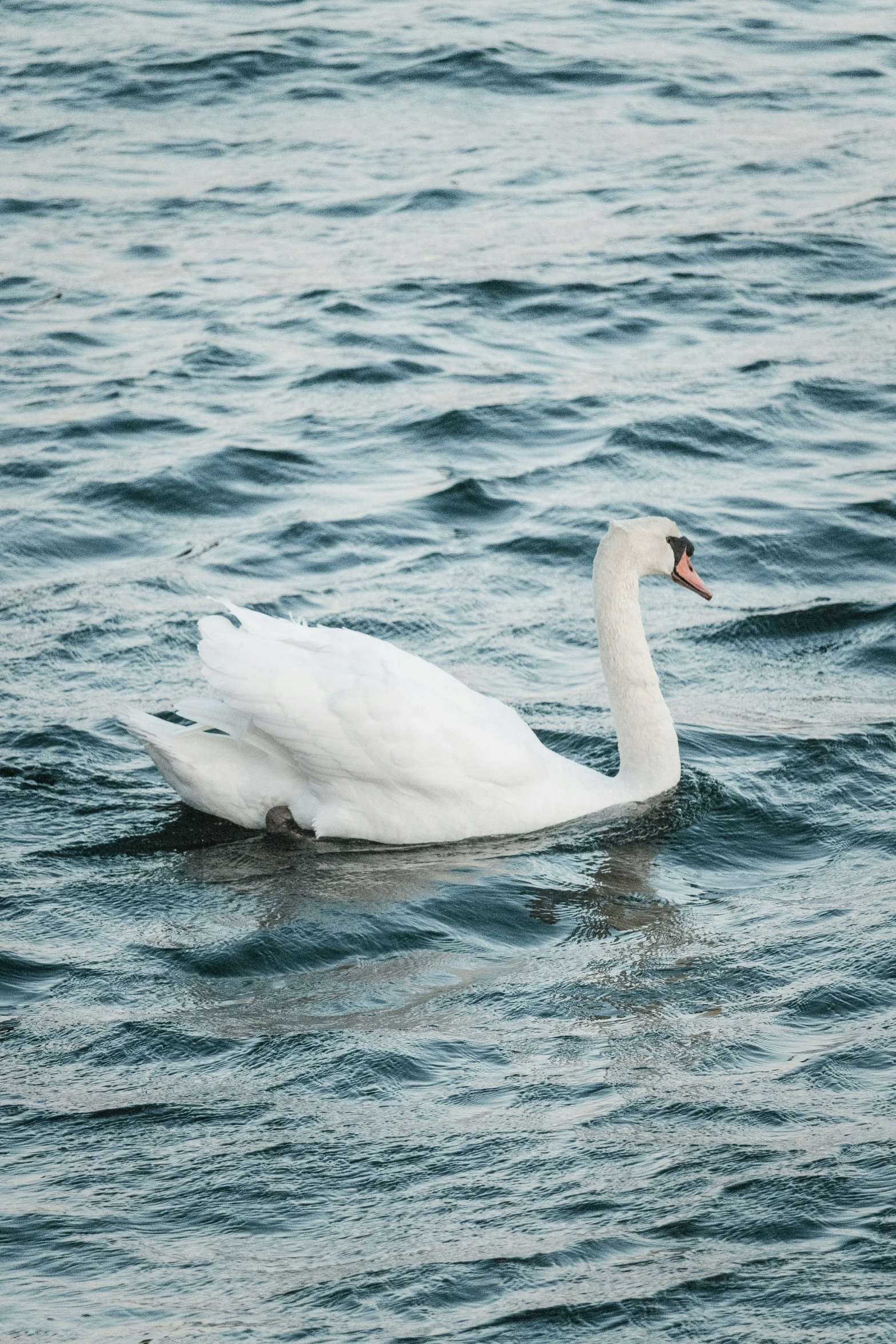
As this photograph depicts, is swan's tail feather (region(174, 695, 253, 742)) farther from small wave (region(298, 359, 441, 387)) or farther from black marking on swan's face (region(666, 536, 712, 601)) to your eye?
small wave (region(298, 359, 441, 387))

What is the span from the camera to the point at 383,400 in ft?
43.2

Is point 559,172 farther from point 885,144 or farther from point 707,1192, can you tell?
point 707,1192

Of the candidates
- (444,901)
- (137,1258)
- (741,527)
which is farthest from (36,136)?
(137,1258)

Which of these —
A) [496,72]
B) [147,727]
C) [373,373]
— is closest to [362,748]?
[147,727]

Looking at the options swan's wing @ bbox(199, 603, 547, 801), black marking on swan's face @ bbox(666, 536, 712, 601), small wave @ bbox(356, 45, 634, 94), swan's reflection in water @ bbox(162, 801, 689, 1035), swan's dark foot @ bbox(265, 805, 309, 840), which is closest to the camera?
swan's reflection in water @ bbox(162, 801, 689, 1035)

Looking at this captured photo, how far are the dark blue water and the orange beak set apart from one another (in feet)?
2.51

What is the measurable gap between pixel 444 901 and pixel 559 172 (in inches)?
459

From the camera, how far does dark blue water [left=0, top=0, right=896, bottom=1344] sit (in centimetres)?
486

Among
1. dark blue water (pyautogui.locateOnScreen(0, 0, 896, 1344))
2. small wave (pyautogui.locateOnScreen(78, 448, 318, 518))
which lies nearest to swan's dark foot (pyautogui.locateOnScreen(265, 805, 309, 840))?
dark blue water (pyautogui.locateOnScreen(0, 0, 896, 1344))

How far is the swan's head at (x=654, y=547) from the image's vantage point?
26.6 feet

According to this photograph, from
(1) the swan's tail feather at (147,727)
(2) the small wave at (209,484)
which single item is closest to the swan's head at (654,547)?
(1) the swan's tail feather at (147,727)

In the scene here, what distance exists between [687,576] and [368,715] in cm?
167

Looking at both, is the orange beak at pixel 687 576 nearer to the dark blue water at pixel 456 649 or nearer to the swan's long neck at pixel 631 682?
the swan's long neck at pixel 631 682

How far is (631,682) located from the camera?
8156 mm
